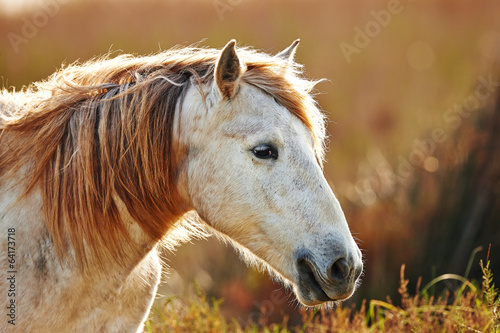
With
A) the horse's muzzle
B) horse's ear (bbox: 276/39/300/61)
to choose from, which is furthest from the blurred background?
the horse's muzzle

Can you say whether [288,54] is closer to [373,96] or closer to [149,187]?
[149,187]

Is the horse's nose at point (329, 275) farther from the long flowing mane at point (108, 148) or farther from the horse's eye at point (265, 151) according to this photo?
the long flowing mane at point (108, 148)

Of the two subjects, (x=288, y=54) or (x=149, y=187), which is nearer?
(x=149, y=187)

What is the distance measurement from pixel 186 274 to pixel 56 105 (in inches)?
186

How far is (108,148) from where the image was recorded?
2371 mm

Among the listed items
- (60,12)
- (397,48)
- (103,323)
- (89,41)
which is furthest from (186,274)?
(397,48)

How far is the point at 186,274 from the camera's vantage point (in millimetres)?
6863

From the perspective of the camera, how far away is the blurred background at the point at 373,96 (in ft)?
17.5

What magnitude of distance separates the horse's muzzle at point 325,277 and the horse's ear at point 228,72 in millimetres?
773

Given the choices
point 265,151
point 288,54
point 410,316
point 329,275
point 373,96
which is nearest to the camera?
point 329,275

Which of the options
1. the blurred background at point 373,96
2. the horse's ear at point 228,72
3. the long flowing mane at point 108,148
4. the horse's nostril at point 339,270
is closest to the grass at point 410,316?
the blurred background at point 373,96

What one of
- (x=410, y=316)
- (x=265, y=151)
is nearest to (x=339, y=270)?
(x=265, y=151)

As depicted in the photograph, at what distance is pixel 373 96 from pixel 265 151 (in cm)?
1040

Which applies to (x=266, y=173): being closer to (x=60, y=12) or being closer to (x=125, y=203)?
(x=125, y=203)
